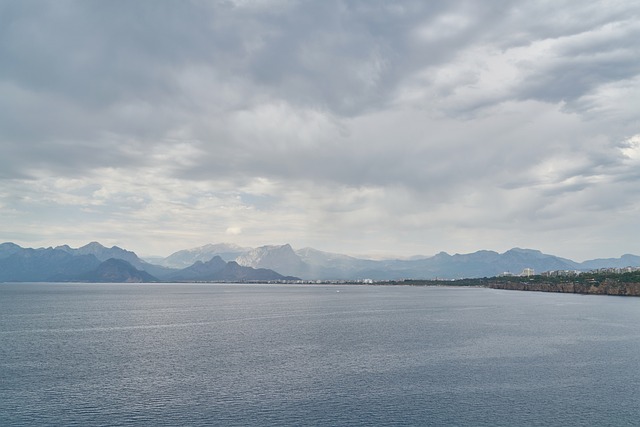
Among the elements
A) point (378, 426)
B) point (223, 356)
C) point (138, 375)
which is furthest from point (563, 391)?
point (138, 375)

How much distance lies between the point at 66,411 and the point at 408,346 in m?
69.9

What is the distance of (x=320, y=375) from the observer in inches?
3031

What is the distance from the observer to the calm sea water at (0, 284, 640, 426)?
2287 inches

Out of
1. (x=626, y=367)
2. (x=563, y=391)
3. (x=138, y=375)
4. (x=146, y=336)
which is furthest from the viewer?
(x=146, y=336)

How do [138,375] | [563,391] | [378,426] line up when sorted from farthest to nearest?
[138,375]
[563,391]
[378,426]

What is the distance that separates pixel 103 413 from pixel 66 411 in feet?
16.6

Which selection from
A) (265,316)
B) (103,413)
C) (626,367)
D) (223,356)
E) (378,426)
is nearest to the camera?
(378,426)

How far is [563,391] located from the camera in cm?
6862

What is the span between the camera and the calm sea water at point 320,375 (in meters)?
58.1

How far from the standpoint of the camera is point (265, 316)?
575 feet

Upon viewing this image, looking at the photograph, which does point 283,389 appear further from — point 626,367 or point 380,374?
point 626,367

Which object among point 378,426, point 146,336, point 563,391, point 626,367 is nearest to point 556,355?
point 626,367

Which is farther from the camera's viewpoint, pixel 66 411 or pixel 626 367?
pixel 626 367

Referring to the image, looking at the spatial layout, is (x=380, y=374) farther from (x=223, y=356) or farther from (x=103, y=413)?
(x=103, y=413)
